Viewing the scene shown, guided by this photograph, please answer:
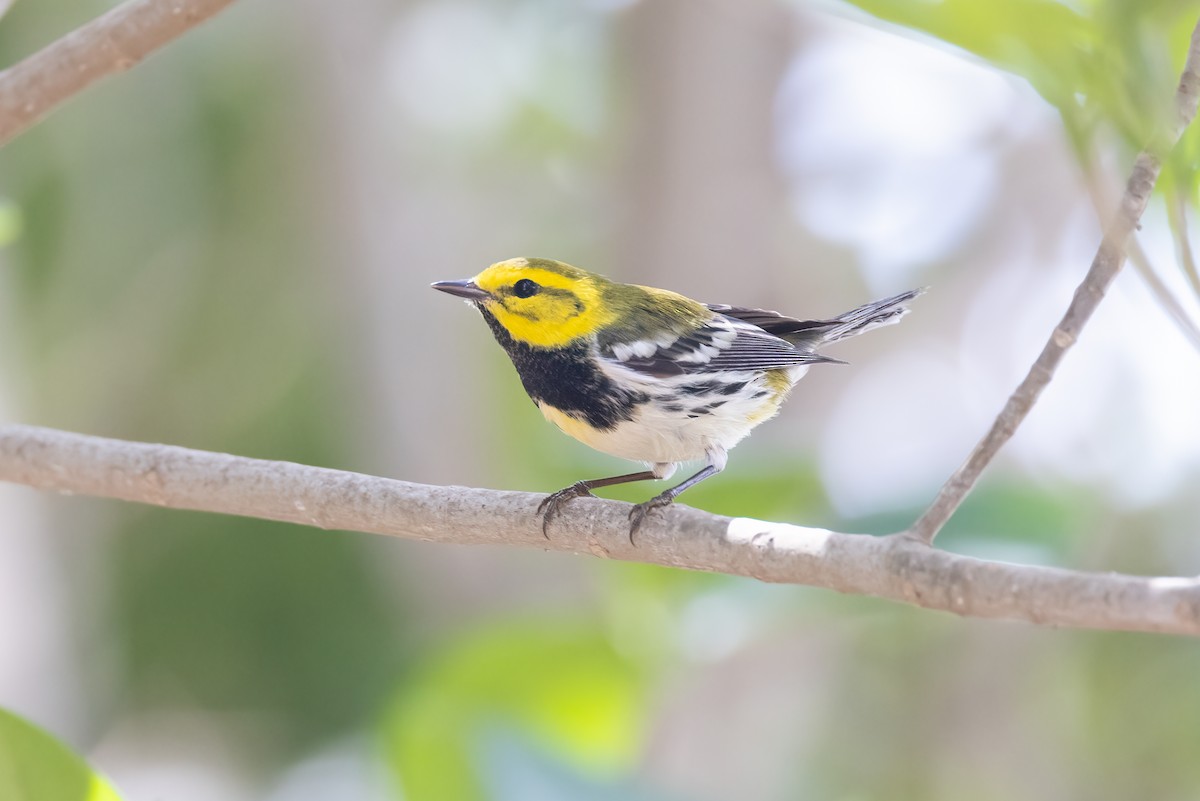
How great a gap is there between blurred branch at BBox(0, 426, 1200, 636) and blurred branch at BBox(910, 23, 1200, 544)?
10 cm

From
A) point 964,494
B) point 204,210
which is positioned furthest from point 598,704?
point 204,210

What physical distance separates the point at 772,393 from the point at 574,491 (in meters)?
0.57

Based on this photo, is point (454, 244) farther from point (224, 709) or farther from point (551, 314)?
point (551, 314)

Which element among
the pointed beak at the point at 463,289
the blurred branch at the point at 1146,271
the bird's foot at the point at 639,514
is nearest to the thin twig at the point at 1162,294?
the blurred branch at the point at 1146,271

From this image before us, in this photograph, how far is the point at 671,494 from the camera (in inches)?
75.0

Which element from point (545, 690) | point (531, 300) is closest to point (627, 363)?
point (531, 300)

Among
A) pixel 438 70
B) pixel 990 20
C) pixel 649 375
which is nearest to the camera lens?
pixel 990 20

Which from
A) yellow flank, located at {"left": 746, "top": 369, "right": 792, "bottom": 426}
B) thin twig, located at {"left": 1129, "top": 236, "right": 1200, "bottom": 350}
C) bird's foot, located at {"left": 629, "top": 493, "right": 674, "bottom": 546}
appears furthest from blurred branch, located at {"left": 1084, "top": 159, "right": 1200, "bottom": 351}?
yellow flank, located at {"left": 746, "top": 369, "right": 792, "bottom": 426}

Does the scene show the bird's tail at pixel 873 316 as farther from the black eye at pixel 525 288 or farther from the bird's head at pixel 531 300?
the black eye at pixel 525 288

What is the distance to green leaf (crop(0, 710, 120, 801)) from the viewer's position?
1.37m

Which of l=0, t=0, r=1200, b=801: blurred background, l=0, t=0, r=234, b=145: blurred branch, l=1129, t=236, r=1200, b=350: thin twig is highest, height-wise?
l=0, t=0, r=234, b=145: blurred branch

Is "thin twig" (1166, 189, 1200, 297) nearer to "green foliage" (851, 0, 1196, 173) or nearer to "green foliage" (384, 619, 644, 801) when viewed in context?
"green foliage" (851, 0, 1196, 173)

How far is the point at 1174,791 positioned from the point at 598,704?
2196mm

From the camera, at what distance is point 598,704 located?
2668 millimetres
